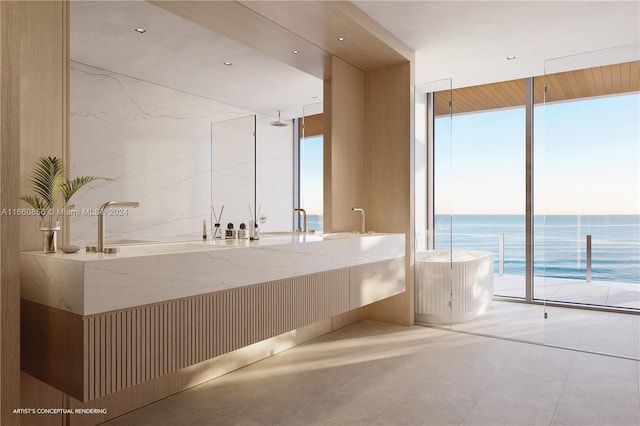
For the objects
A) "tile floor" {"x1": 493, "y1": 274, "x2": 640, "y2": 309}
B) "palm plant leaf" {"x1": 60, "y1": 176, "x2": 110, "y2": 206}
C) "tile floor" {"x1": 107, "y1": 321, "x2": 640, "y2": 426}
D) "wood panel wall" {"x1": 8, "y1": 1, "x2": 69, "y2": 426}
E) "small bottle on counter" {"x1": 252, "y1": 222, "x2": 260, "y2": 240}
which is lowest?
"tile floor" {"x1": 107, "y1": 321, "x2": 640, "y2": 426}

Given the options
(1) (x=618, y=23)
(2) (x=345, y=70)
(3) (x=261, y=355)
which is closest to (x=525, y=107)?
(1) (x=618, y=23)

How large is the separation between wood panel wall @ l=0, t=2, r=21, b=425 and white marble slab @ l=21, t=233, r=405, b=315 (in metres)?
0.12

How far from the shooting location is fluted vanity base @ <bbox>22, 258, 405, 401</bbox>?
1.66m

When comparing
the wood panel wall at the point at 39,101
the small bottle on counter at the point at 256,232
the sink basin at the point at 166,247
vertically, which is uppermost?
the wood panel wall at the point at 39,101

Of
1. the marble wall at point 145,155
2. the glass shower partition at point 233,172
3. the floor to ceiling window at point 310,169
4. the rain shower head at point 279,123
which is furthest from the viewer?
the floor to ceiling window at point 310,169

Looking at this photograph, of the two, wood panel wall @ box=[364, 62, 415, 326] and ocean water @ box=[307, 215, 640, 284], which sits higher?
wood panel wall @ box=[364, 62, 415, 326]

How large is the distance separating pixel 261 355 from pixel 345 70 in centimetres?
265

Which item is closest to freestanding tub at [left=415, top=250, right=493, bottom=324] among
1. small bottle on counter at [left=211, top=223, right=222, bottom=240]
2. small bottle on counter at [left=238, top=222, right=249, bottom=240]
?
small bottle on counter at [left=238, top=222, right=249, bottom=240]

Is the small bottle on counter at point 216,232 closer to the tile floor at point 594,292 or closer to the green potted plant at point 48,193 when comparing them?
the green potted plant at point 48,193

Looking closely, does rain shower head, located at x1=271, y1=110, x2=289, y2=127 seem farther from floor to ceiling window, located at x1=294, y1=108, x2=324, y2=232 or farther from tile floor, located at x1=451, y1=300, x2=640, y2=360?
tile floor, located at x1=451, y1=300, x2=640, y2=360

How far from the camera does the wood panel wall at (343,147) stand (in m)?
3.82

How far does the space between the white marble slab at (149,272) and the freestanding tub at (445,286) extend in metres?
1.67

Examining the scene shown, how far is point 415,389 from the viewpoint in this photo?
102 inches

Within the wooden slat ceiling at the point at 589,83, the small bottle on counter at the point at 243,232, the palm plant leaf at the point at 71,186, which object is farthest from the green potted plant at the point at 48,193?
the wooden slat ceiling at the point at 589,83
